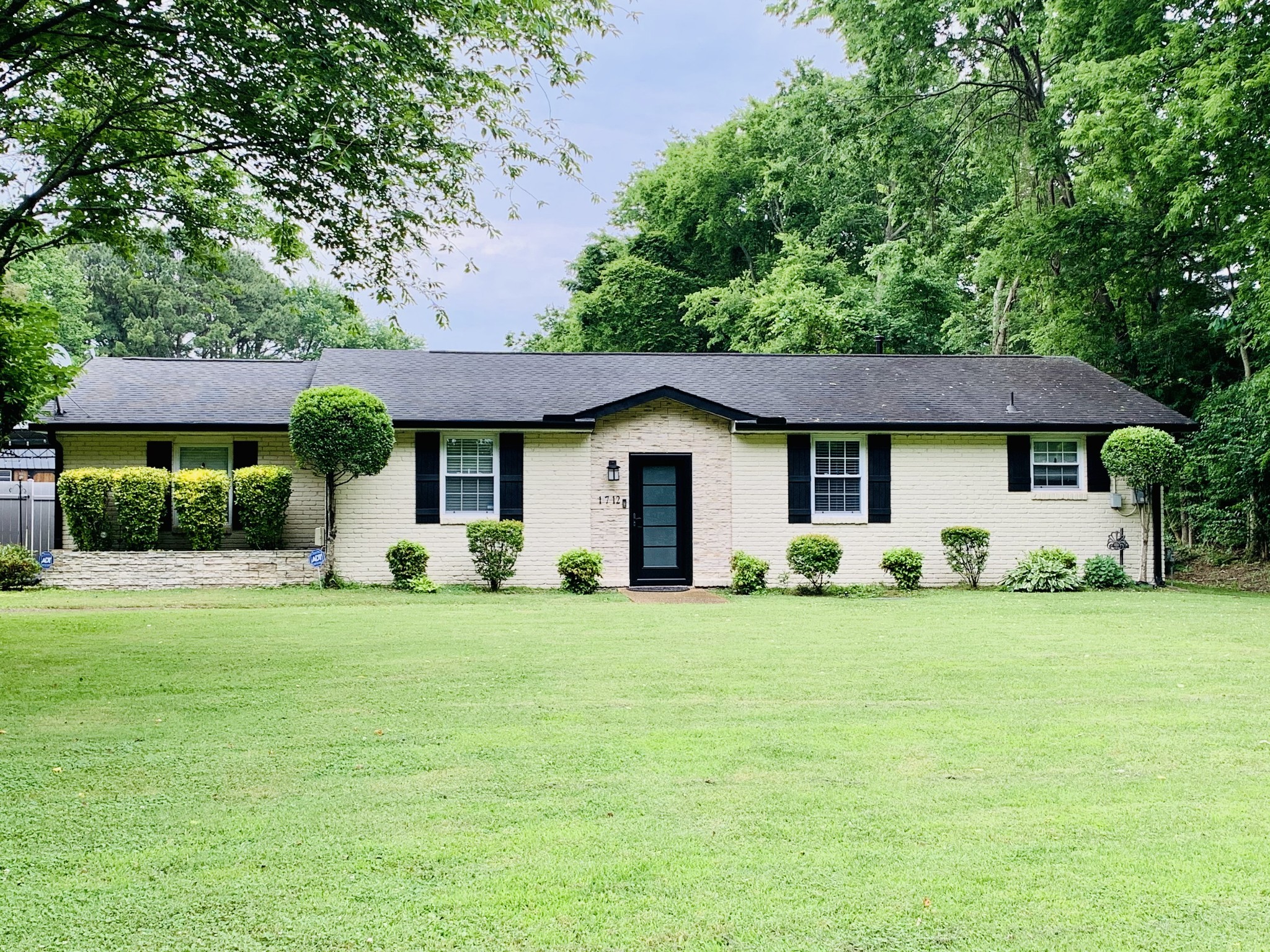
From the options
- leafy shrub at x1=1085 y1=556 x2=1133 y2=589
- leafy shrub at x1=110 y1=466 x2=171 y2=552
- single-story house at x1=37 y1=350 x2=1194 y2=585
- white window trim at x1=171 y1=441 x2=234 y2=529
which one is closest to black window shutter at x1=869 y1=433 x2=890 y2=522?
single-story house at x1=37 y1=350 x2=1194 y2=585

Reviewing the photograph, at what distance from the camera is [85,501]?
14.0 m

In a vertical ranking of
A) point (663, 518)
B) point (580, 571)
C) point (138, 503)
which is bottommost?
point (580, 571)

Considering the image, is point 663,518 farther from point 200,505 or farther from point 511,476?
point 200,505

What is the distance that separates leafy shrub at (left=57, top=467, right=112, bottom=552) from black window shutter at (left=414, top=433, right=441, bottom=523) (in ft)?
15.1

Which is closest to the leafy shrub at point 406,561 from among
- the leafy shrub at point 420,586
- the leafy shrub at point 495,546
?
the leafy shrub at point 420,586

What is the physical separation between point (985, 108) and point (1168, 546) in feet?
37.9

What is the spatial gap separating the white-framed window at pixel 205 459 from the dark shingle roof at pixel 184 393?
0.63 meters

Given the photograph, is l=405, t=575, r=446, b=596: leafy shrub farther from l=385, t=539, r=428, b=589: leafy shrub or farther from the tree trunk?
the tree trunk

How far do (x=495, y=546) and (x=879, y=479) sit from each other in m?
6.48

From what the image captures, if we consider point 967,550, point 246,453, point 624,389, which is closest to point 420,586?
point 246,453

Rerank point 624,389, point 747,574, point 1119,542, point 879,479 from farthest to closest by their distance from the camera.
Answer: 1. point 624,389
2. point 1119,542
3. point 879,479
4. point 747,574

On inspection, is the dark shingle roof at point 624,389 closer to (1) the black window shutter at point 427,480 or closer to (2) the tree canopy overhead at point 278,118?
(1) the black window shutter at point 427,480

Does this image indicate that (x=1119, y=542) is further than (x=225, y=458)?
Yes

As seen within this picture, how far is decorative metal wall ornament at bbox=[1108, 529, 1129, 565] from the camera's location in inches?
616
